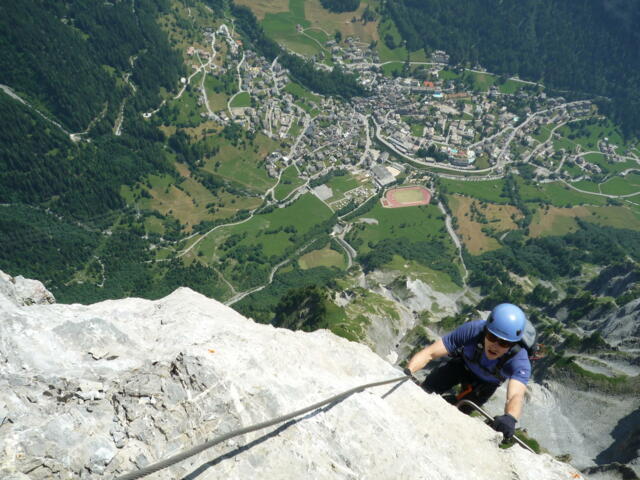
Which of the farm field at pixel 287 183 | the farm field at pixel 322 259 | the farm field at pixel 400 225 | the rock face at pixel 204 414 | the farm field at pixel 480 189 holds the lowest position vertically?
the farm field at pixel 322 259

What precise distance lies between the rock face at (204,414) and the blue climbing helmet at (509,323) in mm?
5038

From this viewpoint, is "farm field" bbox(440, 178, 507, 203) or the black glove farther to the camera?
"farm field" bbox(440, 178, 507, 203)

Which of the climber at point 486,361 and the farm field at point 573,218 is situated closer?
the climber at point 486,361

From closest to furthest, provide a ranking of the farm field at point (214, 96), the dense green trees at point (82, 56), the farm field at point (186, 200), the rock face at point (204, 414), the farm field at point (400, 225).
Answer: the rock face at point (204, 414) → the farm field at point (186, 200) → the farm field at point (400, 225) → the dense green trees at point (82, 56) → the farm field at point (214, 96)

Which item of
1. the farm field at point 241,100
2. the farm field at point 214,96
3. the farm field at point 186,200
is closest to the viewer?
the farm field at point 186,200

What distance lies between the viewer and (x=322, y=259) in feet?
449

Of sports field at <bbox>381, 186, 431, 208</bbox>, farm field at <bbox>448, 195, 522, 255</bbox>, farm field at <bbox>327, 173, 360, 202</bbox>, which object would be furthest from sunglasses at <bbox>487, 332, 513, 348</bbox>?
sports field at <bbox>381, 186, 431, 208</bbox>

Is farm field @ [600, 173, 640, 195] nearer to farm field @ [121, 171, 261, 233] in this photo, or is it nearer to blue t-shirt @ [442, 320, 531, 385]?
farm field @ [121, 171, 261, 233]

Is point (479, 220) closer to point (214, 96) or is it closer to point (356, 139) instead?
point (356, 139)

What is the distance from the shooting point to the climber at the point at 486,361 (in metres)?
12.1

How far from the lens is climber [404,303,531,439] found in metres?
12.1

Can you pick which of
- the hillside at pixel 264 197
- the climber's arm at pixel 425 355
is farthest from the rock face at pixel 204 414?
the hillside at pixel 264 197

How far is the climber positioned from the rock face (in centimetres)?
112

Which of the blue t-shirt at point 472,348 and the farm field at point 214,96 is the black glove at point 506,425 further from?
the farm field at point 214,96
